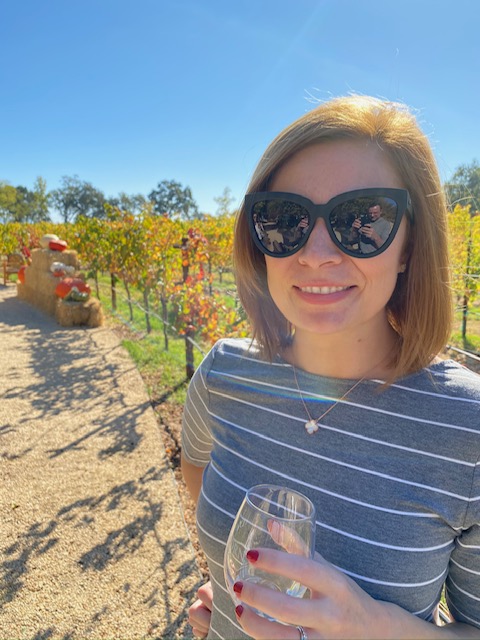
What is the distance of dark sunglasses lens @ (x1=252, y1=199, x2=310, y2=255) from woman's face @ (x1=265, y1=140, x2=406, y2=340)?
3 centimetres

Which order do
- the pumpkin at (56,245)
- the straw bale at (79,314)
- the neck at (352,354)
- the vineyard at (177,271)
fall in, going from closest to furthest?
1. the neck at (352,354)
2. the vineyard at (177,271)
3. the straw bale at (79,314)
4. the pumpkin at (56,245)

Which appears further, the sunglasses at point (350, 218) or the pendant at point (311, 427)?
the pendant at point (311, 427)

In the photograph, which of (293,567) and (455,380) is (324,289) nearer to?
(455,380)

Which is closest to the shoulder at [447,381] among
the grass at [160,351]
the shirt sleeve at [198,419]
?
the shirt sleeve at [198,419]

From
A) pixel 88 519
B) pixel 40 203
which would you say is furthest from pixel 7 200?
pixel 88 519

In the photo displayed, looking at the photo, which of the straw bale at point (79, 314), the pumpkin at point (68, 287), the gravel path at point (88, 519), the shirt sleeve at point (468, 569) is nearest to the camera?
the shirt sleeve at point (468, 569)

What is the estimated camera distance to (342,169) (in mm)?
972

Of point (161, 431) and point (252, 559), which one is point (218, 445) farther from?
point (161, 431)

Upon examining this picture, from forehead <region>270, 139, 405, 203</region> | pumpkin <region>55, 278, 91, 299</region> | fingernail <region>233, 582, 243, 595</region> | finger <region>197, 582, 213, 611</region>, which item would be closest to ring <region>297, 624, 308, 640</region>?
fingernail <region>233, 582, 243, 595</region>

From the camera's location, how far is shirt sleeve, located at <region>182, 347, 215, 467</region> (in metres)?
1.34

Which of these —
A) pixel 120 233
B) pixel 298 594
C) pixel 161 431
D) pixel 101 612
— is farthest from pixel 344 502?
pixel 120 233

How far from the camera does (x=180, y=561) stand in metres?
3.03

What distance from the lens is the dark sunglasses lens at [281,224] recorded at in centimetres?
101

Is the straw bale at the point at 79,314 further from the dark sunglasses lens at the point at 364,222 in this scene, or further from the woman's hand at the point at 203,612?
the dark sunglasses lens at the point at 364,222
